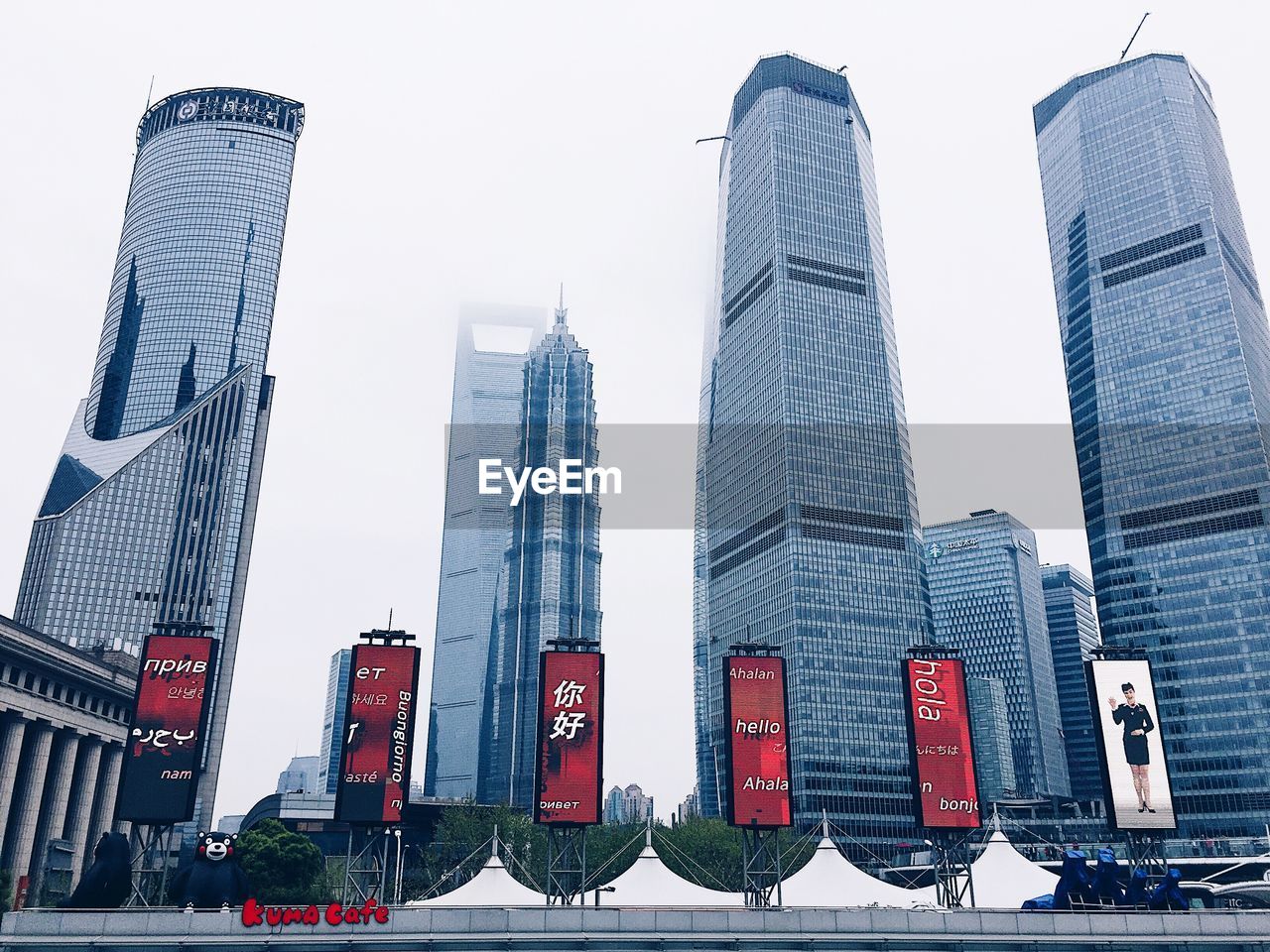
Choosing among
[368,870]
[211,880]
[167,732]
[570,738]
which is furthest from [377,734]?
[167,732]

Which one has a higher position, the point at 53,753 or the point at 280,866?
the point at 53,753

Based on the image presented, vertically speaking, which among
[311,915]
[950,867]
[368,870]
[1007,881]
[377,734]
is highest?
[377,734]

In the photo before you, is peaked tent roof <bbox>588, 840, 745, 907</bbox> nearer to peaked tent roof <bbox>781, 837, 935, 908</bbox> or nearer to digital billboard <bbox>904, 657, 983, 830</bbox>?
peaked tent roof <bbox>781, 837, 935, 908</bbox>

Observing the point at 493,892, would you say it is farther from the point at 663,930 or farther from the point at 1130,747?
the point at 1130,747

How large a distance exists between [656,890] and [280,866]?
5207 centimetres

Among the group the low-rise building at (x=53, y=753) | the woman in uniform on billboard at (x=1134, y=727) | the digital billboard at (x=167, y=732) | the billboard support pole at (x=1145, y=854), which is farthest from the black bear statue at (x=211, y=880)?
the low-rise building at (x=53, y=753)

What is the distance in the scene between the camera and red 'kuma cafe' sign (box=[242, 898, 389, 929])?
4150cm

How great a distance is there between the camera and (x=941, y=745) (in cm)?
5438

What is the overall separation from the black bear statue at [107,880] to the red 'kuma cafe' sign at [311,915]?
6.83 m

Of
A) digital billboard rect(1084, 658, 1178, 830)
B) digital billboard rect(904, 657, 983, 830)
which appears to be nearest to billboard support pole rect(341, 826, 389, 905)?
digital billboard rect(904, 657, 983, 830)

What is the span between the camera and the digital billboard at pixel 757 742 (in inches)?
2078

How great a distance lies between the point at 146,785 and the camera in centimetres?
4962

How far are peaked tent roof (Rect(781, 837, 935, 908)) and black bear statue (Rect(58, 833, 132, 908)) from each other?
37249mm

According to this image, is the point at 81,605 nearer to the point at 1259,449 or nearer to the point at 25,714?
the point at 25,714
